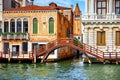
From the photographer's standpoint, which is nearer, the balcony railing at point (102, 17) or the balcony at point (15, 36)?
the balcony railing at point (102, 17)

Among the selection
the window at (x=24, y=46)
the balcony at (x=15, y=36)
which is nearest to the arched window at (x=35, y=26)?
the balcony at (x=15, y=36)

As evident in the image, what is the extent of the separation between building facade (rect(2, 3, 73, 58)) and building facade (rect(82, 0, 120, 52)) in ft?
15.1

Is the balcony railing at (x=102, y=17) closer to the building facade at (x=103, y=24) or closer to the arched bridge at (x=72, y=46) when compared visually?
the building facade at (x=103, y=24)

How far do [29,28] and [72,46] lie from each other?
6490 mm

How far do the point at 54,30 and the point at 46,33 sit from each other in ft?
2.83

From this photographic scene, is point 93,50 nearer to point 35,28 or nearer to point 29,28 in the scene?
point 35,28

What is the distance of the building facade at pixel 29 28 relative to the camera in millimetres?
35000

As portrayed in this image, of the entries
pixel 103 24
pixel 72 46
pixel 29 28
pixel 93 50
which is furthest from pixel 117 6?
pixel 29 28

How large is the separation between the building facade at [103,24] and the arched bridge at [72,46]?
945 mm

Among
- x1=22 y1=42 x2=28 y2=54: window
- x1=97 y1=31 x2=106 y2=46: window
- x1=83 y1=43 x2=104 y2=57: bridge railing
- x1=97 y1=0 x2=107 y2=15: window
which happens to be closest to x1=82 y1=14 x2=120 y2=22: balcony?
x1=97 y1=0 x2=107 y2=15: window

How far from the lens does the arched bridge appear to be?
29625mm

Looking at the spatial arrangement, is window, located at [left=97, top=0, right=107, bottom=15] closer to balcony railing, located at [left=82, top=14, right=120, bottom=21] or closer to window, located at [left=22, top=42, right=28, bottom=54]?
balcony railing, located at [left=82, top=14, right=120, bottom=21]

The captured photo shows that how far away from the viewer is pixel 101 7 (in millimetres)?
31500

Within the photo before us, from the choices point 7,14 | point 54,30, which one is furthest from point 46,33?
point 7,14
